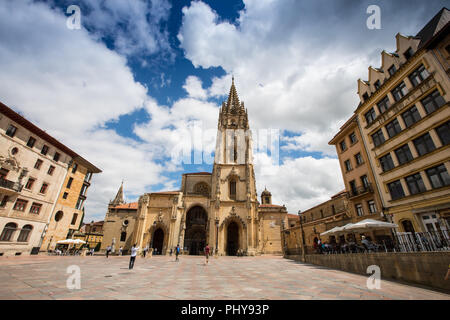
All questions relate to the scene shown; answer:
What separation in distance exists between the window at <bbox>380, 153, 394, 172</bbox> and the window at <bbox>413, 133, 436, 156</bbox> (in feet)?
7.12

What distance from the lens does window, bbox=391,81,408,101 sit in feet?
47.7

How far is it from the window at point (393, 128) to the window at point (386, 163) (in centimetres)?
173

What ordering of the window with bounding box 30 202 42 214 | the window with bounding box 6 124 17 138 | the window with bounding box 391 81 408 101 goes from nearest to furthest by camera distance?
the window with bounding box 391 81 408 101
the window with bounding box 6 124 17 138
the window with bounding box 30 202 42 214

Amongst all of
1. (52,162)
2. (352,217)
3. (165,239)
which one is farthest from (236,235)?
(52,162)

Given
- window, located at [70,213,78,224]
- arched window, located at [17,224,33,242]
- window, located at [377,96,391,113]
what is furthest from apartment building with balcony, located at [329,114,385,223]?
window, located at [70,213,78,224]

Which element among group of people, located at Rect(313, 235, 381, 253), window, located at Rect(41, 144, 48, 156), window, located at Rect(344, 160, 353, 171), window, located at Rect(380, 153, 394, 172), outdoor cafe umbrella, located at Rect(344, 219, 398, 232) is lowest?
group of people, located at Rect(313, 235, 381, 253)

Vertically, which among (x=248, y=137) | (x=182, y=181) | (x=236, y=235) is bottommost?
(x=236, y=235)

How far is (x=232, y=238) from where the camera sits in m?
33.2

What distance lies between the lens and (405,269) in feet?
28.5

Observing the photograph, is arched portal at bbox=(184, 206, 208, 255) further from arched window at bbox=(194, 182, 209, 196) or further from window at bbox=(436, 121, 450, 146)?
window at bbox=(436, 121, 450, 146)

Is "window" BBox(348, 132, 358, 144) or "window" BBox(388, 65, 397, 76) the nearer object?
"window" BBox(388, 65, 397, 76)

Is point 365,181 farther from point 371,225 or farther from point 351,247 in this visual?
point 371,225
